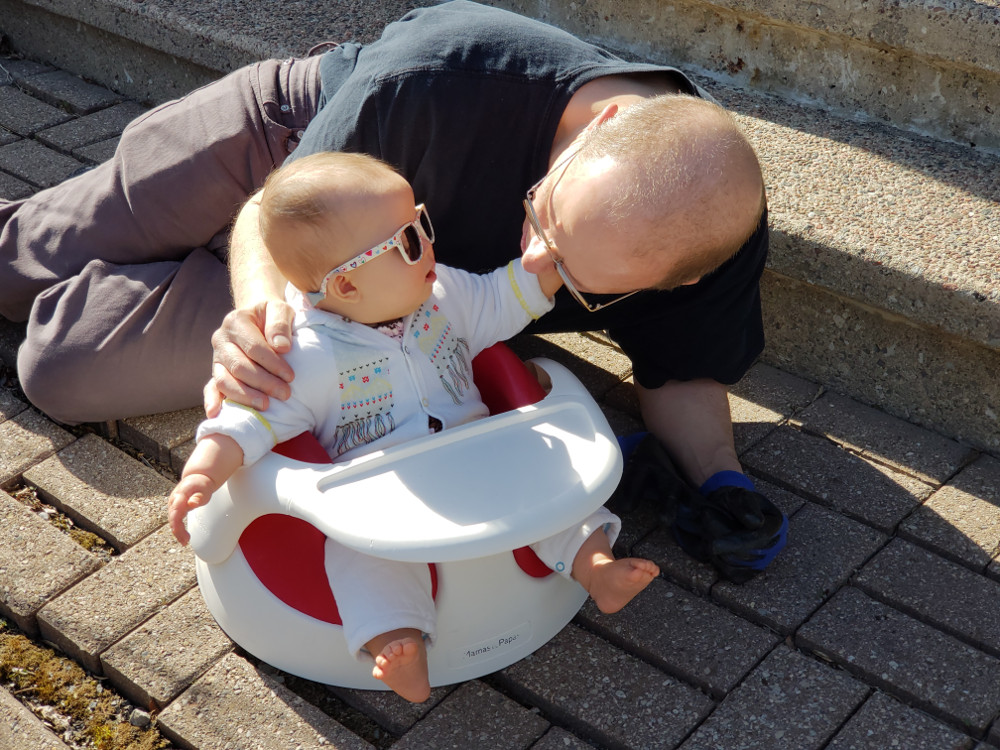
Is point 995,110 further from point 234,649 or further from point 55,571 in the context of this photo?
point 55,571

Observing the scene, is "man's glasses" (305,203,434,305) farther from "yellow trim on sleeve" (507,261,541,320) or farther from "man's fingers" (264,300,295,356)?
"yellow trim on sleeve" (507,261,541,320)

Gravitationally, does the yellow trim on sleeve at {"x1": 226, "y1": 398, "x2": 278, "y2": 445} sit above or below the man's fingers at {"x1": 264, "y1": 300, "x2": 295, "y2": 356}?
below

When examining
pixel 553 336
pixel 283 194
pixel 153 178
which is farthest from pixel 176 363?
pixel 553 336

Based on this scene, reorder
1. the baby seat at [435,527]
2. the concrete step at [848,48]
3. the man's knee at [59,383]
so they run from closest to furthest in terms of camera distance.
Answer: the baby seat at [435,527], the man's knee at [59,383], the concrete step at [848,48]

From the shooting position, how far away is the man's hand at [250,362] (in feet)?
5.49

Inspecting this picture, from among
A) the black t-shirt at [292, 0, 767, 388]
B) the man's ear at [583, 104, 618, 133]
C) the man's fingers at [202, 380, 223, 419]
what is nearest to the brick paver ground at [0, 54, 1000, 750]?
the black t-shirt at [292, 0, 767, 388]

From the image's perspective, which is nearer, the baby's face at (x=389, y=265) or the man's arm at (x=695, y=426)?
the baby's face at (x=389, y=265)

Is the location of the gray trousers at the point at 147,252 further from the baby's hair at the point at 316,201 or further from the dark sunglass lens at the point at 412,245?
the dark sunglass lens at the point at 412,245

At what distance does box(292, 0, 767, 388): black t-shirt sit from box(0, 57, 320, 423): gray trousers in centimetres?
29

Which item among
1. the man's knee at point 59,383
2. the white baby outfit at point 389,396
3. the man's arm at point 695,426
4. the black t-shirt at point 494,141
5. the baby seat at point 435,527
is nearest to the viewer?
the baby seat at point 435,527

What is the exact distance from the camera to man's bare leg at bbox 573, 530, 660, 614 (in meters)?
1.61

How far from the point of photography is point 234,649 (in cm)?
179

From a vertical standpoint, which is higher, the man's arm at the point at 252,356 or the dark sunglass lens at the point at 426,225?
the dark sunglass lens at the point at 426,225

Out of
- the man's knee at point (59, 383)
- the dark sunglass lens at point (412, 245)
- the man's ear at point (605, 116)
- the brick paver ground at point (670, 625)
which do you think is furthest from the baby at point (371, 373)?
the man's knee at point (59, 383)
